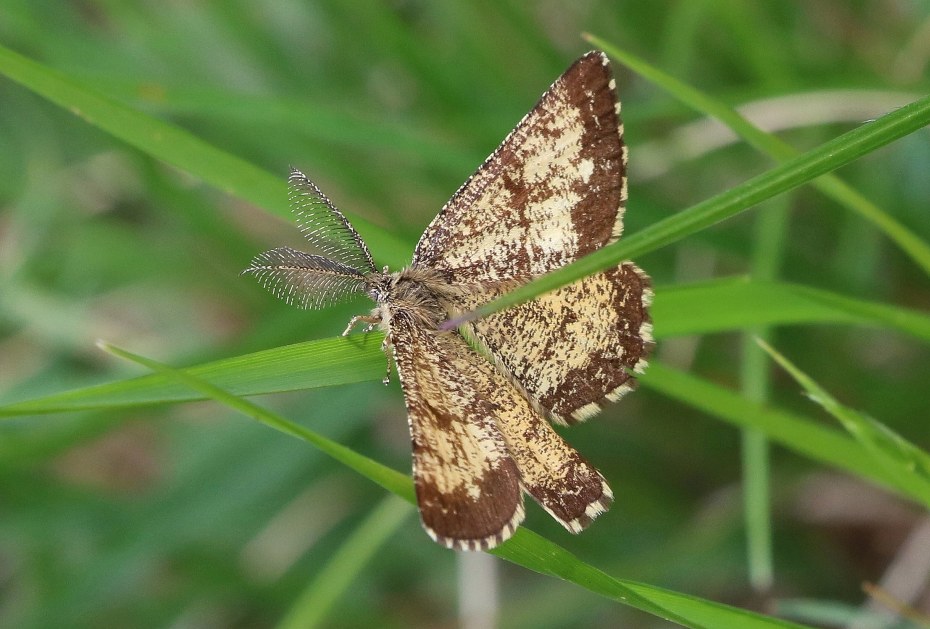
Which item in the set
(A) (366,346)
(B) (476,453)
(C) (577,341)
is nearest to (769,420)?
(C) (577,341)

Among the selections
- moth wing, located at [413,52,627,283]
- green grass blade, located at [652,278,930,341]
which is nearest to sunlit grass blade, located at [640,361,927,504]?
green grass blade, located at [652,278,930,341]

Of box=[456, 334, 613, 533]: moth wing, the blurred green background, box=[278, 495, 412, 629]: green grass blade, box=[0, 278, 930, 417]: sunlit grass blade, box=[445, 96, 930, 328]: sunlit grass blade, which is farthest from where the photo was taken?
the blurred green background

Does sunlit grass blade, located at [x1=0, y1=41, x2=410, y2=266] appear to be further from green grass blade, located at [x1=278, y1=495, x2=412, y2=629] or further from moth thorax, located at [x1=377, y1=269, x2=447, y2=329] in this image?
green grass blade, located at [x1=278, y1=495, x2=412, y2=629]

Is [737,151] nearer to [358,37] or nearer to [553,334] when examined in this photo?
[358,37]

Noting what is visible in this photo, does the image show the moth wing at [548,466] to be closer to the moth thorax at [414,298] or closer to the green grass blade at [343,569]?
the moth thorax at [414,298]

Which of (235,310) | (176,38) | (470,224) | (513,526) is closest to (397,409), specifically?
(235,310)

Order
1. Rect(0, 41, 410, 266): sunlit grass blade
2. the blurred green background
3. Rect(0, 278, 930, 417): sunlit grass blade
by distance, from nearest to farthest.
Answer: Rect(0, 278, 930, 417): sunlit grass blade < Rect(0, 41, 410, 266): sunlit grass blade < the blurred green background

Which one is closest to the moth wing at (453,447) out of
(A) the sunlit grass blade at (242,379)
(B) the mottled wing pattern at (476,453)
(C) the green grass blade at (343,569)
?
(B) the mottled wing pattern at (476,453)
